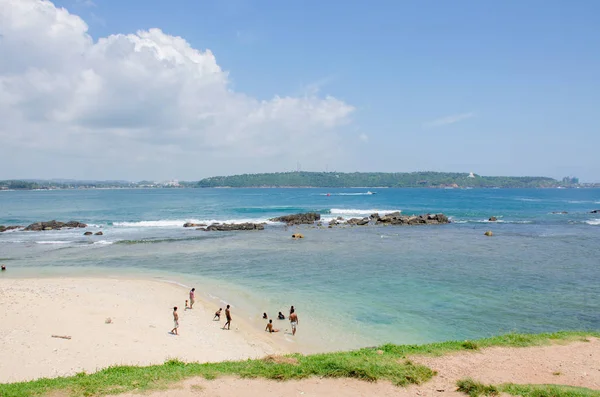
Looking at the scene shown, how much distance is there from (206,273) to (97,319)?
35.0ft

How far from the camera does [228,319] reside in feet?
58.4

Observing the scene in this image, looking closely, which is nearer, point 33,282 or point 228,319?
point 228,319

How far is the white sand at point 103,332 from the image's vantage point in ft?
45.5

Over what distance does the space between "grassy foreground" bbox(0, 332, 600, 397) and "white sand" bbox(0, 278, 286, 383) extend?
261 centimetres

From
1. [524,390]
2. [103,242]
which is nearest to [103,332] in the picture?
[524,390]

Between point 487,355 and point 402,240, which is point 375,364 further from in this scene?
point 402,240

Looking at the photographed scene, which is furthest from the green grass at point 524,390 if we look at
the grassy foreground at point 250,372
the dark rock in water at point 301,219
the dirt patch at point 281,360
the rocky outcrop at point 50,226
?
the rocky outcrop at point 50,226

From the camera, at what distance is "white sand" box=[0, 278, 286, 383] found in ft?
45.5

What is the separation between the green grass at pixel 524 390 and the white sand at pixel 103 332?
7.46 meters

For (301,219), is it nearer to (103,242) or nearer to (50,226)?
(103,242)

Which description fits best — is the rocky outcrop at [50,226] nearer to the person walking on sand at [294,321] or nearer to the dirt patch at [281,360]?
the person walking on sand at [294,321]

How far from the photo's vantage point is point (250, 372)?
35.5ft

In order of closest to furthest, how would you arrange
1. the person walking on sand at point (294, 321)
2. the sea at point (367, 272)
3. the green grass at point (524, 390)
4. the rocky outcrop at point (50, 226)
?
the green grass at point (524, 390)
the person walking on sand at point (294, 321)
the sea at point (367, 272)
the rocky outcrop at point (50, 226)

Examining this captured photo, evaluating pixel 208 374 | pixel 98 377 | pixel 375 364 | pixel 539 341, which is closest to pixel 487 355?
pixel 539 341
